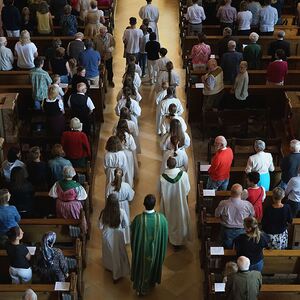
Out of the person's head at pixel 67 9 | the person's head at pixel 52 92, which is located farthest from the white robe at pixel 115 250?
the person's head at pixel 67 9

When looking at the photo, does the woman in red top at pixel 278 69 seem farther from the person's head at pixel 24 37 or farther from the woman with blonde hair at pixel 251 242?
the woman with blonde hair at pixel 251 242

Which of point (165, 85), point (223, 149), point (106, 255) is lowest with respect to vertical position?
point (106, 255)

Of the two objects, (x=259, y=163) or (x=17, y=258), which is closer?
(x=17, y=258)

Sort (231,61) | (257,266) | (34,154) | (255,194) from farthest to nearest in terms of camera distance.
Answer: (231,61)
(34,154)
(255,194)
(257,266)

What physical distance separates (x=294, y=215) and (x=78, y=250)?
317 centimetres

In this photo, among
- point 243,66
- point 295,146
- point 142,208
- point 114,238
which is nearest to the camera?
point 114,238

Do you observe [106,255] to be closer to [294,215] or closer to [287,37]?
[294,215]

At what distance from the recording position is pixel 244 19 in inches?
564

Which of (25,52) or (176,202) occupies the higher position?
(25,52)

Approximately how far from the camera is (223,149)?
9094mm

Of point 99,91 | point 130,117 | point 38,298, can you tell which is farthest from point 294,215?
point 99,91

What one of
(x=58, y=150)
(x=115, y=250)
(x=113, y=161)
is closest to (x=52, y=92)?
(x=58, y=150)

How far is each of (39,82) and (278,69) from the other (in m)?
4.48

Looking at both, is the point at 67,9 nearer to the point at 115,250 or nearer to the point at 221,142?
the point at 221,142
